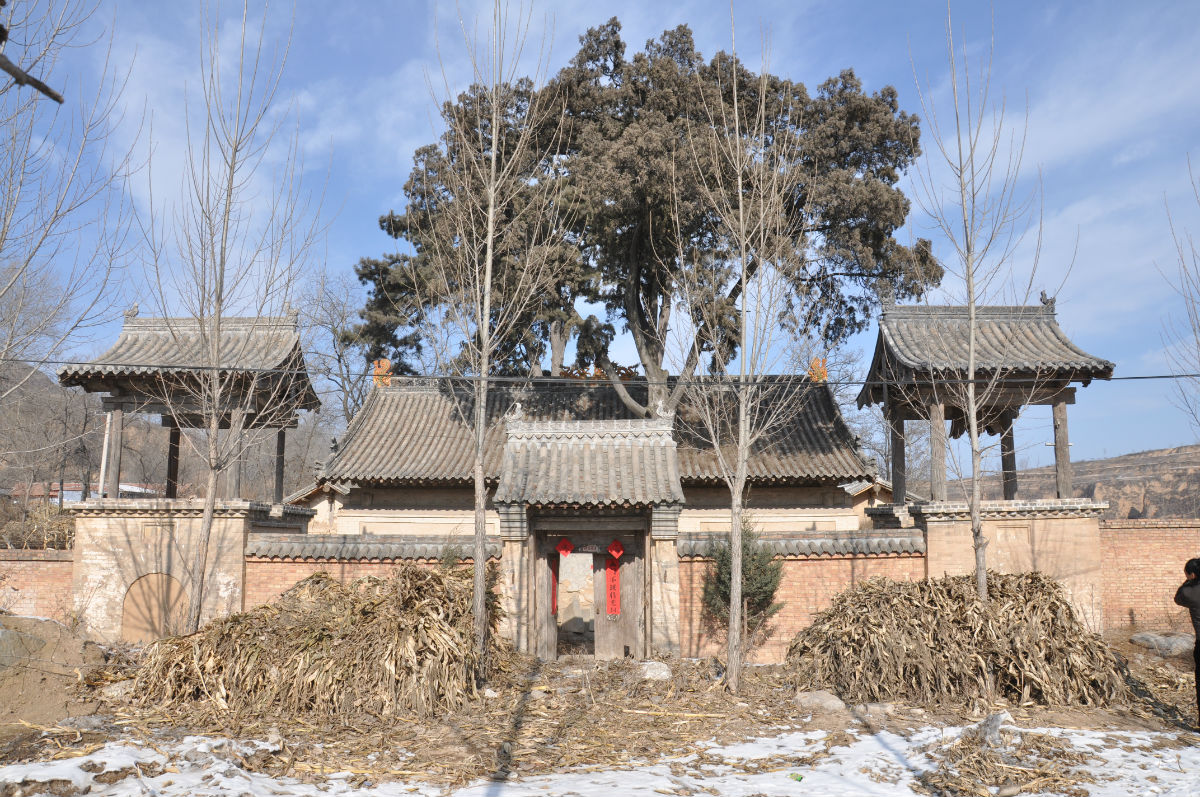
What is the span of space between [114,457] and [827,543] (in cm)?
1168

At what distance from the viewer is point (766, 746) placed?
24.6 feet

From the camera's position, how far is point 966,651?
8.75 metres

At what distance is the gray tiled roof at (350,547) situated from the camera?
38.1ft

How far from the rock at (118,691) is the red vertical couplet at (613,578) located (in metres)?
6.15

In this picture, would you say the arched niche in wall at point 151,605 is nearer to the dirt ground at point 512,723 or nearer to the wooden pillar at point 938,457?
the dirt ground at point 512,723

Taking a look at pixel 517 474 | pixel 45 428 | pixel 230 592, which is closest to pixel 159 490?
pixel 45 428

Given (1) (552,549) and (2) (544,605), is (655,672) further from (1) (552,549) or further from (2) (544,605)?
(1) (552,549)

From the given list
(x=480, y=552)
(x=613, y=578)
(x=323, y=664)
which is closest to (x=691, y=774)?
(x=480, y=552)

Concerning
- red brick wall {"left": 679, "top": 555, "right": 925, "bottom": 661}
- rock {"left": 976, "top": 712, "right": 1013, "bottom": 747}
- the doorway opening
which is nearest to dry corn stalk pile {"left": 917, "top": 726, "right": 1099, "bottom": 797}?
rock {"left": 976, "top": 712, "right": 1013, "bottom": 747}

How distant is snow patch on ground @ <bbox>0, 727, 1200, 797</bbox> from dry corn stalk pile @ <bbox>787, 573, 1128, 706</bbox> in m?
1.11

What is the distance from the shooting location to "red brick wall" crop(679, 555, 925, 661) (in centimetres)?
1168

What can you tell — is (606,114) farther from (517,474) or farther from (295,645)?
(295,645)

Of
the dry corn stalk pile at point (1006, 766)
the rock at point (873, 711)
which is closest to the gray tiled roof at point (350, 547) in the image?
the rock at point (873, 711)

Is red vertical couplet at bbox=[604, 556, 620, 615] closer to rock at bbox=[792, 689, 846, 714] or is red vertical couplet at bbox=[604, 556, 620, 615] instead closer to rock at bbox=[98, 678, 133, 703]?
rock at bbox=[792, 689, 846, 714]
